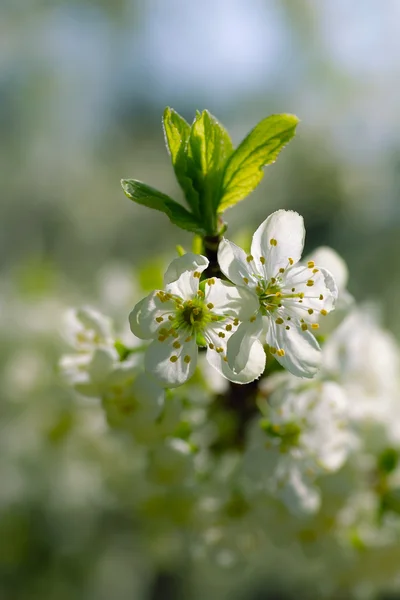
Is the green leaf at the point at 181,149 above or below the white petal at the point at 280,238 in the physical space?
above

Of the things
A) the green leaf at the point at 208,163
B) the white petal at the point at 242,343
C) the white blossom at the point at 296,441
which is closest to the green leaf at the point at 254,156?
the green leaf at the point at 208,163

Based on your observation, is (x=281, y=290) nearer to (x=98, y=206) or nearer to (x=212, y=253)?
(x=212, y=253)

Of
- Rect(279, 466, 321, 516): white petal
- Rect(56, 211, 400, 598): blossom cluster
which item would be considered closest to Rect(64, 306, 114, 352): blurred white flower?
Rect(56, 211, 400, 598): blossom cluster

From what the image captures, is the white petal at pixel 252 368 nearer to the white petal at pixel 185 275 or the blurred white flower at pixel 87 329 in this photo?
the white petal at pixel 185 275

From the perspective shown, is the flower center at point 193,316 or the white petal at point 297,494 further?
the white petal at point 297,494

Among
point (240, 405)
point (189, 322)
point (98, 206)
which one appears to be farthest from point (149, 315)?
point (98, 206)

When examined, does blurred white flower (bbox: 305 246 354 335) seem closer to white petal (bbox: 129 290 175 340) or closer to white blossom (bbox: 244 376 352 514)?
white blossom (bbox: 244 376 352 514)
